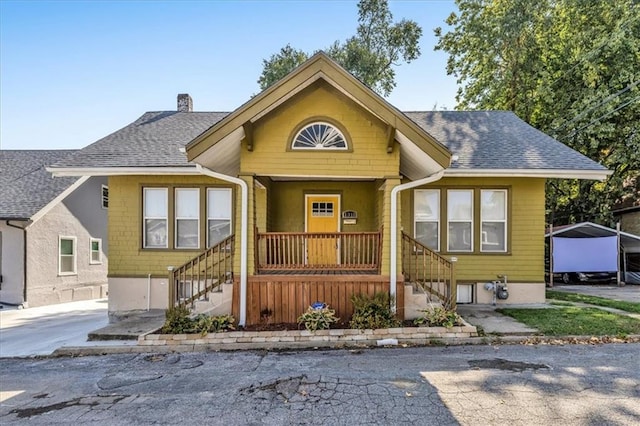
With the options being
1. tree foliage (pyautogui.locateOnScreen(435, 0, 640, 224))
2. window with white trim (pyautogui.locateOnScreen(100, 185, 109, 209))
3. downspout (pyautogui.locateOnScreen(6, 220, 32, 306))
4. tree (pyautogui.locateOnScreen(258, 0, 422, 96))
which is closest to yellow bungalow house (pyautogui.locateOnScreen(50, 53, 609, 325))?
downspout (pyautogui.locateOnScreen(6, 220, 32, 306))

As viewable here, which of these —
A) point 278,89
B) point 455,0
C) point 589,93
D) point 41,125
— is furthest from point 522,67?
point 41,125

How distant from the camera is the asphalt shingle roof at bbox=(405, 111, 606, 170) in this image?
8.96 m

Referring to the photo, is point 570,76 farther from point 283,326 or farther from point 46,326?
point 46,326

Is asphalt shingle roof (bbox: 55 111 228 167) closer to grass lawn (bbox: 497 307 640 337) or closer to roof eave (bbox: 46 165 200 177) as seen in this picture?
roof eave (bbox: 46 165 200 177)

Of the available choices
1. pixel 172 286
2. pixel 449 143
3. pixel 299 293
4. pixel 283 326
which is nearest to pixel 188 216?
pixel 172 286

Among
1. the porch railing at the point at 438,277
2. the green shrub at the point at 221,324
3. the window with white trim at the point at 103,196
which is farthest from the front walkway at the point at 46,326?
the porch railing at the point at 438,277

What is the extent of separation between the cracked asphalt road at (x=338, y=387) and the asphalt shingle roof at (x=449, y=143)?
4.71m

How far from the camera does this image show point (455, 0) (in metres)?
20.3

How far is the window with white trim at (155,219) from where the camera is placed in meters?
9.48

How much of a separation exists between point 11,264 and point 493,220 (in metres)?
15.3

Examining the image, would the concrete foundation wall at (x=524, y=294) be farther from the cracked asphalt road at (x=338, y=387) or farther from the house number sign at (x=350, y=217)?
the house number sign at (x=350, y=217)

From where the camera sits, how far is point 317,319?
675 cm

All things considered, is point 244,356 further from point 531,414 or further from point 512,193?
point 512,193

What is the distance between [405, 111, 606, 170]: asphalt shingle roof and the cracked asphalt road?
4.60 meters
